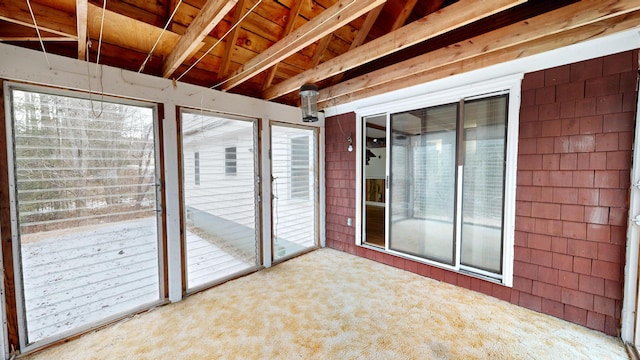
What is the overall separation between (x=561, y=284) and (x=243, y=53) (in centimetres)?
394

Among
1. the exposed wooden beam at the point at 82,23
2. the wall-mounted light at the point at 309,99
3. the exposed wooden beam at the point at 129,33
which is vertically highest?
the exposed wooden beam at the point at 129,33

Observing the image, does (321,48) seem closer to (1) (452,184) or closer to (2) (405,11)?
(2) (405,11)

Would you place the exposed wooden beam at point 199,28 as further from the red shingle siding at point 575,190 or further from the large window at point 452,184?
the red shingle siding at point 575,190

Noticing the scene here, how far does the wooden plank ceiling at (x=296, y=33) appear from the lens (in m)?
1.63

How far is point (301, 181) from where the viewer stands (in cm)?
405

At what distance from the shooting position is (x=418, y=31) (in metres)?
1.84

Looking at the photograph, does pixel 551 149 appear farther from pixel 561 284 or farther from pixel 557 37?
pixel 561 284

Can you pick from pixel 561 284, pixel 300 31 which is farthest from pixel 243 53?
pixel 561 284

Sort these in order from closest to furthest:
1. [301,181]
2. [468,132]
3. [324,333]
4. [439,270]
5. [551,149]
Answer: [324,333] → [551,149] → [468,132] → [439,270] → [301,181]

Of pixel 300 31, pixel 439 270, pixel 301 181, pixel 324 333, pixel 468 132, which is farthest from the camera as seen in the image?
pixel 301 181

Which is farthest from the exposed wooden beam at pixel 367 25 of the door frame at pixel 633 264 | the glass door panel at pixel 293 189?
the door frame at pixel 633 264

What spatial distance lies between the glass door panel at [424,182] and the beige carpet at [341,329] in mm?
562

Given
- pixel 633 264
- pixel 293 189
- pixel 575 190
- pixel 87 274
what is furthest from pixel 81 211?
pixel 633 264

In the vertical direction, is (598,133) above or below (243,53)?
below
